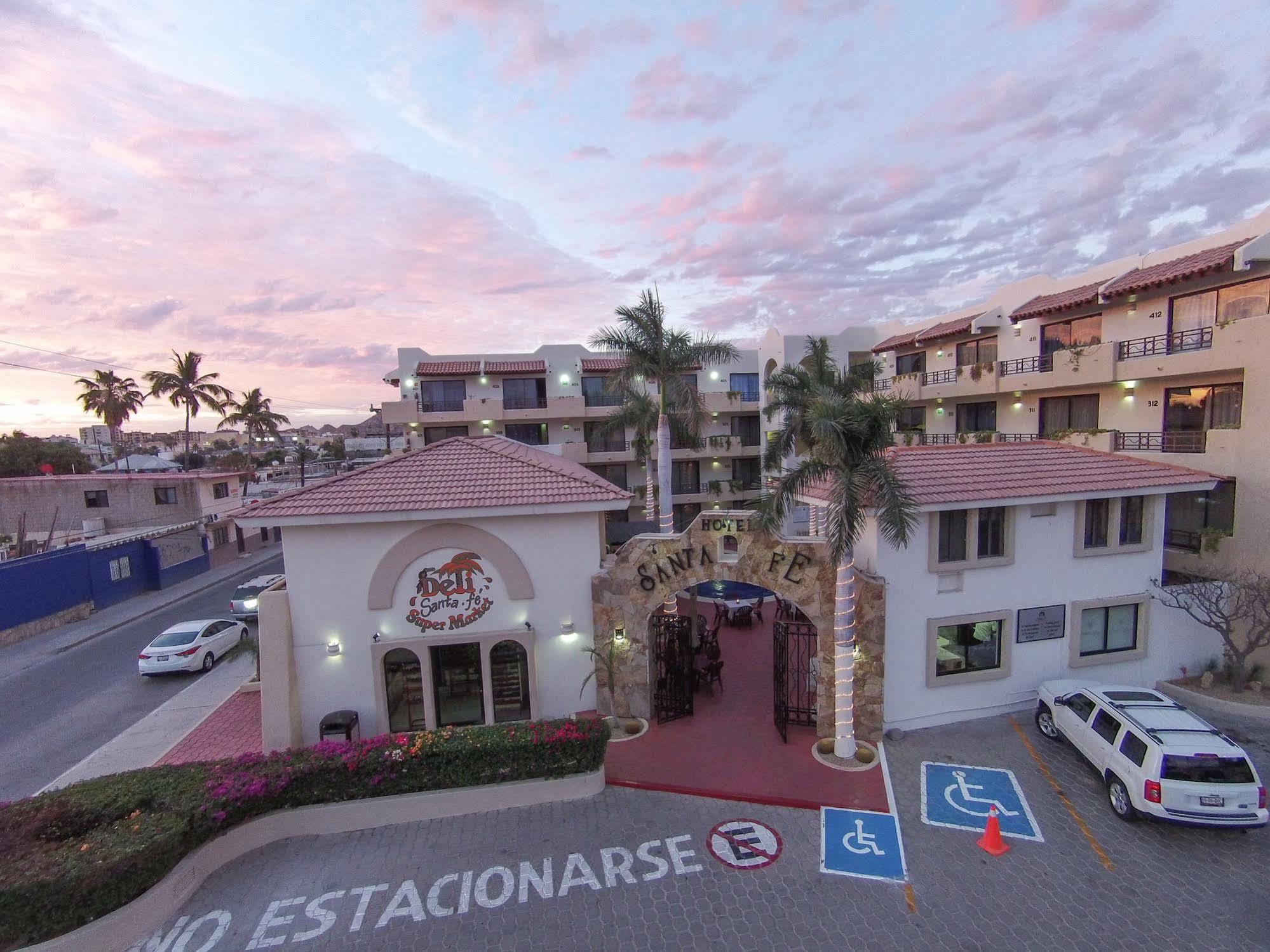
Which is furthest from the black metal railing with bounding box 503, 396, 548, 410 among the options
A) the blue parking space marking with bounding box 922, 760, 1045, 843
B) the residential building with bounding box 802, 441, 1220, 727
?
the blue parking space marking with bounding box 922, 760, 1045, 843

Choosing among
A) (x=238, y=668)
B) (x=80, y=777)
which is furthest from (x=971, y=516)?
(x=238, y=668)

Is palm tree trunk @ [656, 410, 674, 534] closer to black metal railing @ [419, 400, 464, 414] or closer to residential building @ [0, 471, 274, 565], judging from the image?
black metal railing @ [419, 400, 464, 414]

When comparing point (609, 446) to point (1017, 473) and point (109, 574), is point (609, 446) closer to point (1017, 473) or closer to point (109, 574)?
point (1017, 473)

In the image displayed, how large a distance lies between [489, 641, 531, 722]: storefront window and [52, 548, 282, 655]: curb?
1941cm

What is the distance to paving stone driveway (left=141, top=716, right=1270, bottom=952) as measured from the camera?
890 centimetres

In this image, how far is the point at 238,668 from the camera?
1997cm

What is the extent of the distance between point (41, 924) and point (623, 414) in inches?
932

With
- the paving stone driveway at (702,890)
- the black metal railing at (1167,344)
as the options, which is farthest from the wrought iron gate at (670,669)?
the black metal railing at (1167,344)

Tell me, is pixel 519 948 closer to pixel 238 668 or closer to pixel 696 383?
pixel 238 668

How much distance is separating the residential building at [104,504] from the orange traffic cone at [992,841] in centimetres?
4066

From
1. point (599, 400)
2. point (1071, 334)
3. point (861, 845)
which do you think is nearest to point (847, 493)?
point (861, 845)

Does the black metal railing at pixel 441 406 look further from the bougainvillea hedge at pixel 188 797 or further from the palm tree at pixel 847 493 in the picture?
the palm tree at pixel 847 493

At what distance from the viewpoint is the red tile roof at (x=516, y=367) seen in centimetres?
3547

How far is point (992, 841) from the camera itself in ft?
34.7
